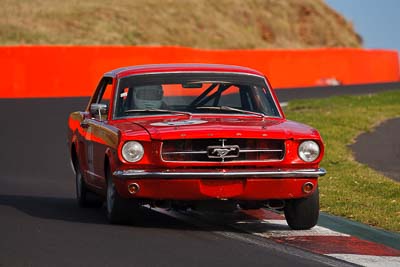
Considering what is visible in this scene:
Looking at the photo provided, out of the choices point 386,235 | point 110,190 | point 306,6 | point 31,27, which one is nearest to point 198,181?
point 110,190

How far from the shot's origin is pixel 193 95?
35.5 ft

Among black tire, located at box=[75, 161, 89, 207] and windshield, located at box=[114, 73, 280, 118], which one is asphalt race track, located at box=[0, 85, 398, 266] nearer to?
black tire, located at box=[75, 161, 89, 207]

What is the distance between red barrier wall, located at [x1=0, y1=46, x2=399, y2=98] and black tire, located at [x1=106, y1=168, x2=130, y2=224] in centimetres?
2055

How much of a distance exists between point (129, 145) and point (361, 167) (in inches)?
254

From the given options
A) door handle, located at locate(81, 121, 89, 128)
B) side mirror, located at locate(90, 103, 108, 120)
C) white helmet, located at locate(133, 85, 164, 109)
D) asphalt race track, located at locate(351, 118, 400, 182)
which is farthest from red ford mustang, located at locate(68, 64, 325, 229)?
asphalt race track, located at locate(351, 118, 400, 182)

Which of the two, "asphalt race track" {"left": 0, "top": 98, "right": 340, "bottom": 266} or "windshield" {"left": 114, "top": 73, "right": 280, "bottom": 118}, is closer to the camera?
"asphalt race track" {"left": 0, "top": 98, "right": 340, "bottom": 266}

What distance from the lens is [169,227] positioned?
388 inches

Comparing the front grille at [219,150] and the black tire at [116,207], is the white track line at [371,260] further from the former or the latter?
the black tire at [116,207]

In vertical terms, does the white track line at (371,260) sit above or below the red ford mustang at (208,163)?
below

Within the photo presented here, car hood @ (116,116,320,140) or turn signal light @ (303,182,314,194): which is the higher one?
car hood @ (116,116,320,140)

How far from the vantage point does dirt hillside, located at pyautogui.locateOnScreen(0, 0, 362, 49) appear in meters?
45.3

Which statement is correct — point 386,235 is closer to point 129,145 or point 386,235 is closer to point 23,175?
point 129,145

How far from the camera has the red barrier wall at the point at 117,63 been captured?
30172mm

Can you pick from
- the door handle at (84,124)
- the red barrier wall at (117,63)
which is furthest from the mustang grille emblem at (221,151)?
the red barrier wall at (117,63)
